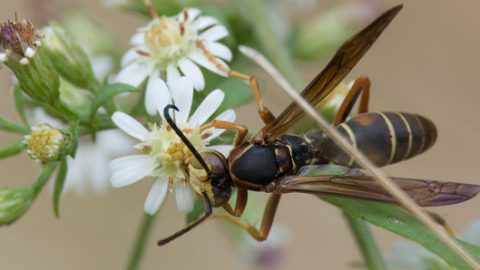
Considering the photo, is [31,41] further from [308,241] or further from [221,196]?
[308,241]

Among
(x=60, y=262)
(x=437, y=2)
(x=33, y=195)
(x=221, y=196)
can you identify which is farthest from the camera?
(x=437, y=2)

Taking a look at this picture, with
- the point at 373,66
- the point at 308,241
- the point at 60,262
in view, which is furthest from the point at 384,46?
the point at 60,262

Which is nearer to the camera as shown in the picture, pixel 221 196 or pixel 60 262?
pixel 221 196

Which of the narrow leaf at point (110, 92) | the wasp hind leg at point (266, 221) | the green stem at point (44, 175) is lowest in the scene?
the wasp hind leg at point (266, 221)

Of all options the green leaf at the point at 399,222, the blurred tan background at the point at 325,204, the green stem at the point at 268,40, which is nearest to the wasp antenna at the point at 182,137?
the green leaf at the point at 399,222

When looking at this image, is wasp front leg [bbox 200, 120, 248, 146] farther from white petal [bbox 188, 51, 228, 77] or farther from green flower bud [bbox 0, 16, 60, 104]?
green flower bud [bbox 0, 16, 60, 104]

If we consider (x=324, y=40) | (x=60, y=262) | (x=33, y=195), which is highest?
(x=60, y=262)

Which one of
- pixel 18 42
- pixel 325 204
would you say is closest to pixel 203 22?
pixel 18 42

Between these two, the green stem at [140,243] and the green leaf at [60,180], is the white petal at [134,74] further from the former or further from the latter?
the green stem at [140,243]
